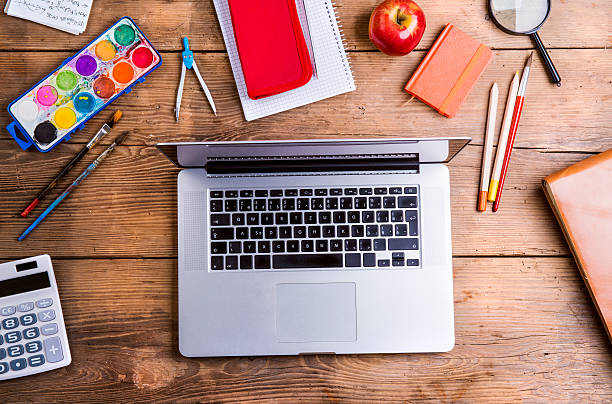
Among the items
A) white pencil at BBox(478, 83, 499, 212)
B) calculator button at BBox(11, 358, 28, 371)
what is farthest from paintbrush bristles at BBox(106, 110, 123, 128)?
white pencil at BBox(478, 83, 499, 212)

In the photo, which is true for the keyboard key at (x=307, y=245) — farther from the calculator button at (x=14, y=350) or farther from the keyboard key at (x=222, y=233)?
the calculator button at (x=14, y=350)

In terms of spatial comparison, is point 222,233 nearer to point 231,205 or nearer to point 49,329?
point 231,205

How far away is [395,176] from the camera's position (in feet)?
2.74

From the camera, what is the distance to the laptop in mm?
830

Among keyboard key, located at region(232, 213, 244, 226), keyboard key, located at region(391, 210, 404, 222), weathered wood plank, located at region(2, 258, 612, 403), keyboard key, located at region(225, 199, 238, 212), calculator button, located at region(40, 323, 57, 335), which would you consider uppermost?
keyboard key, located at region(225, 199, 238, 212)

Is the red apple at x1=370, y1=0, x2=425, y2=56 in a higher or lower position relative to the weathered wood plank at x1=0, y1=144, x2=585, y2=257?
higher

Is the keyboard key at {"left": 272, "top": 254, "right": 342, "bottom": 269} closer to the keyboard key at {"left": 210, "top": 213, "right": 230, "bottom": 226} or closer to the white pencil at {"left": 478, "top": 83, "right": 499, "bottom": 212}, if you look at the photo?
the keyboard key at {"left": 210, "top": 213, "right": 230, "bottom": 226}

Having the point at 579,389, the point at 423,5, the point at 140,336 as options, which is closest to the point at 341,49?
the point at 423,5

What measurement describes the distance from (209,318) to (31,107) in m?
0.49

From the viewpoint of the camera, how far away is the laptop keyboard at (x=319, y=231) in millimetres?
830

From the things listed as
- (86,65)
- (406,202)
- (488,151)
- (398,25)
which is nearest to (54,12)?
(86,65)

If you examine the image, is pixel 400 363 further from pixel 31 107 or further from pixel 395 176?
pixel 31 107

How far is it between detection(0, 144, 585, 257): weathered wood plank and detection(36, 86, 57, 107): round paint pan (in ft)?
0.27

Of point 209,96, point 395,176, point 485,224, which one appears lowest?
point 485,224
